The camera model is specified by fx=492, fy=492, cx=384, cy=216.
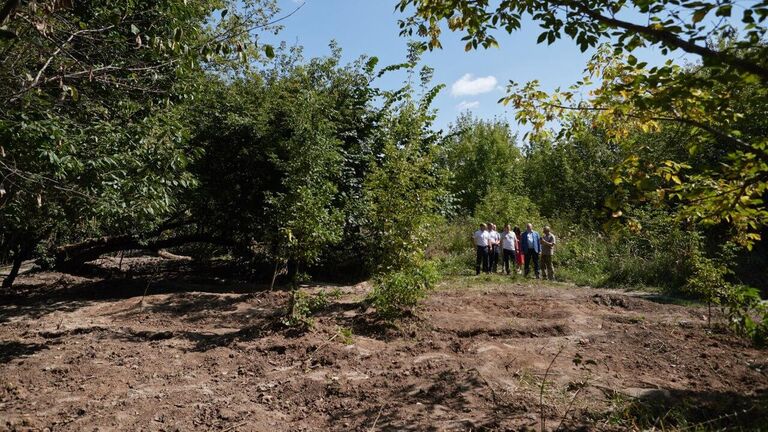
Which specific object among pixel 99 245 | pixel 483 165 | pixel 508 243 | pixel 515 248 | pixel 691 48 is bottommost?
pixel 99 245

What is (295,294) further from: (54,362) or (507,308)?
(507,308)

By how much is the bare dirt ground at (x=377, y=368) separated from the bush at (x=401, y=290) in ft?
0.80

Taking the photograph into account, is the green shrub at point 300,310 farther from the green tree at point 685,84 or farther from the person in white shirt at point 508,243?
the person in white shirt at point 508,243

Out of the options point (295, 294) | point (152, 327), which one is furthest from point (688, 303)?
point (152, 327)

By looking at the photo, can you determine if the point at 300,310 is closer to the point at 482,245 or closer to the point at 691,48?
the point at 691,48

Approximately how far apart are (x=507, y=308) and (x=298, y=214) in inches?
148

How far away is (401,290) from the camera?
22.3 feet

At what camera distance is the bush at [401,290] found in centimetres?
677

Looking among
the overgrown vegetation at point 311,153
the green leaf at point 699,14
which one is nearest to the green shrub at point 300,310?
the overgrown vegetation at point 311,153

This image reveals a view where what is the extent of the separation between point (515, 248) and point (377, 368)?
30.3 ft

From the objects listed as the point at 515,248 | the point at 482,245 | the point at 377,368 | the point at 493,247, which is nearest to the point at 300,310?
Result: the point at 377,368

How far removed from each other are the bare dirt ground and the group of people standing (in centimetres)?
394

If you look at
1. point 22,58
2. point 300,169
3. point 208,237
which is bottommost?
point 208,237

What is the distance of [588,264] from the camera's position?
14.1 m
